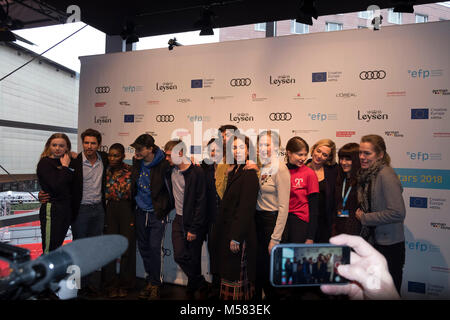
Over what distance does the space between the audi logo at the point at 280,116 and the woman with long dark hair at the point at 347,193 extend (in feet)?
3.35

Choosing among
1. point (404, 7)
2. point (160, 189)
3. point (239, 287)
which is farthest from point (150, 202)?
point (404, 7)

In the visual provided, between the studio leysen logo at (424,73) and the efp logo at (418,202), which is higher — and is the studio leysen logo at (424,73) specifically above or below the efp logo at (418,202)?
above

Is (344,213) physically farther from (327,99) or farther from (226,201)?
(327,99)

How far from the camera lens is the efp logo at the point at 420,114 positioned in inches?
128

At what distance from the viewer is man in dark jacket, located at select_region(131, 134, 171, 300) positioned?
315 centimetres

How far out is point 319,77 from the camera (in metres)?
3.63

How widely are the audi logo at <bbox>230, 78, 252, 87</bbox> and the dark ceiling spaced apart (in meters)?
0.91

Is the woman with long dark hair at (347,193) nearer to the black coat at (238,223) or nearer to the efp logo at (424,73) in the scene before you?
the black coat at (238,223)

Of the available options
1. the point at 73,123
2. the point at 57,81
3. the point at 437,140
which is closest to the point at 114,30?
the point at 57,81

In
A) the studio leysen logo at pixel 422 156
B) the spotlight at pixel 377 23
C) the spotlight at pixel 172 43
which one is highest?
the spotlight at pixel 172 43

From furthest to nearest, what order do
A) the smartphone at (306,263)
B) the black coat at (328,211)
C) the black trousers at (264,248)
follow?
1. the black coat at (328,211)
2. the black trousers at (264,248)
3. the smartphone at (306,263)

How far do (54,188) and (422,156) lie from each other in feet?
12.3

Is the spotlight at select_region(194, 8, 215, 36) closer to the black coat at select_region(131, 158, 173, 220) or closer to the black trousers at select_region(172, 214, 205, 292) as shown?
the black coat at select_region(131, 158, 173, 220)

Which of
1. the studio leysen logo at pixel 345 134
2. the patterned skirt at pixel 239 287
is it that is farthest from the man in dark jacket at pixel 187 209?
the studio leysen logo at pixel 345 134
